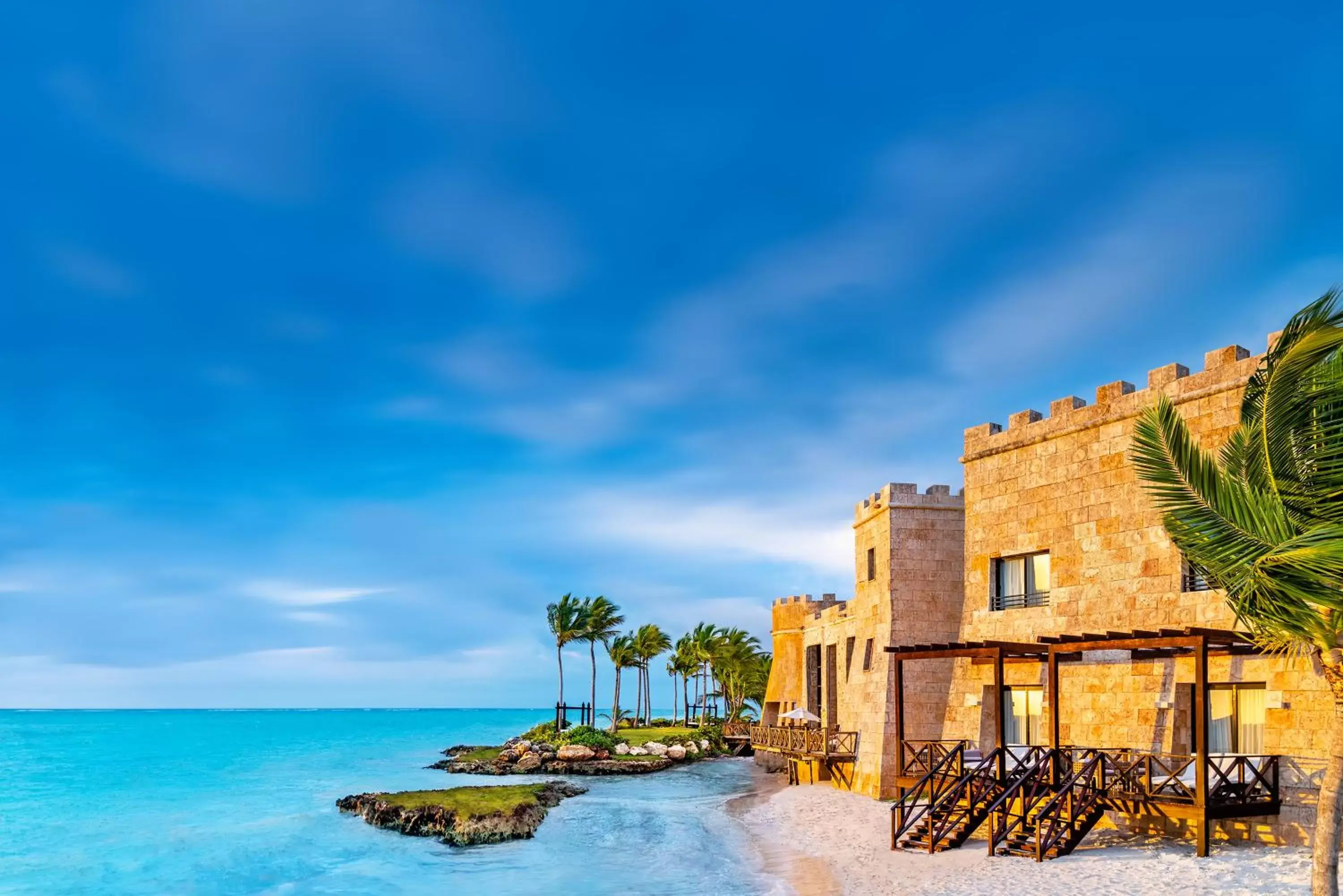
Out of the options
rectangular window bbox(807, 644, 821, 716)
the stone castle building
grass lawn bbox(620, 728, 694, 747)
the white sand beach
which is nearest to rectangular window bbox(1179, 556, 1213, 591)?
the stone castle building

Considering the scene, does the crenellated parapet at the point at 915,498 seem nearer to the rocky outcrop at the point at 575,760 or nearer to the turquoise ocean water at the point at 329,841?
the turquoise ocean water at the point at 329,841

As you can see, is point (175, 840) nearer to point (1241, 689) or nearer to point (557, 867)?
point (557, 867)

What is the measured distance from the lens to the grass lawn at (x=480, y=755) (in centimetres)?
5803

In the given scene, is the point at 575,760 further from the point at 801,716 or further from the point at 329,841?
the point at 329,841

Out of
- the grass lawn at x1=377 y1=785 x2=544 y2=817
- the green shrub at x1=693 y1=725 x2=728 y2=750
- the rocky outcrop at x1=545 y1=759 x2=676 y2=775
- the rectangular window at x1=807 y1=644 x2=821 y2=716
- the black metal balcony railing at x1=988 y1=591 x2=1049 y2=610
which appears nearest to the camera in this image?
the black metal balcony railing at x1=988 y1=591 x2=1049 y2=610

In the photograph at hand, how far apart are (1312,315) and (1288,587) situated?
3259 millimetres

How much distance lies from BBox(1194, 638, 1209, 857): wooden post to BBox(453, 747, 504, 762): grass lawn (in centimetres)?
4418

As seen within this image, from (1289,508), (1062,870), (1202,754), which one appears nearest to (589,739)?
(1062,870)

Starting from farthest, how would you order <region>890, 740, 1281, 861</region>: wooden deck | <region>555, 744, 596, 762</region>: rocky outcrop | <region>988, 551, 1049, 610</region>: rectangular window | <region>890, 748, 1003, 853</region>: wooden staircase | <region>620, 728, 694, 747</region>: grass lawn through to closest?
<region>620, 728, 694, 747</region>: grass lawn, <region>555, 744, 596, 762</region>: rocky outcrop, <region>988, 551, 1049, 610</region>: rectangular window, <region>890, 748, 1003, 853</region>: wooden staircase, <region>890, 740, 1281, 861</region>: wooden deck

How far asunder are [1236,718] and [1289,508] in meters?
9.53

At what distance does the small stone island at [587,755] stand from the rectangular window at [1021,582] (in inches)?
1119

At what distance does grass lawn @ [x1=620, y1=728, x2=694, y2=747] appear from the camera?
192 feet

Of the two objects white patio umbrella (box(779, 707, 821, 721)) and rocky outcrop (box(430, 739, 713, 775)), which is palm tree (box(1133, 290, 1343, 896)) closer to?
white patio umbrella (box(779, 707, 821, 721))

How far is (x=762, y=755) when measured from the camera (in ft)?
162
